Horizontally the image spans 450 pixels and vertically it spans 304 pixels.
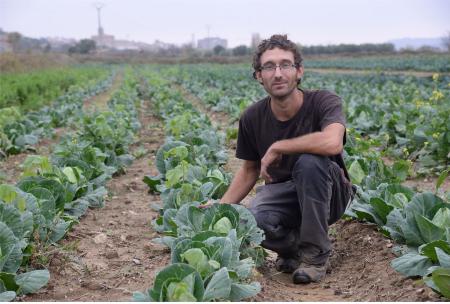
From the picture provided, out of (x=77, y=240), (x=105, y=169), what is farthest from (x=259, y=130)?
(x=105, y=169)

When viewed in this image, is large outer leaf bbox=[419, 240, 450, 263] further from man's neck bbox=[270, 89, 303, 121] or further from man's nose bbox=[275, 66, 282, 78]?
man's nose bbox=[275, 66, 282, 78]

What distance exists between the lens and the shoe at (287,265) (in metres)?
3.81

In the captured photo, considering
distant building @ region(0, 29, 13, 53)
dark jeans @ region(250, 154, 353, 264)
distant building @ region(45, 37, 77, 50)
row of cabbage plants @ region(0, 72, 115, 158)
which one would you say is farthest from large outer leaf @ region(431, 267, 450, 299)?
distant building @ region(45, 37, 77, 50)

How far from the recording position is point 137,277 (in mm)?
3555

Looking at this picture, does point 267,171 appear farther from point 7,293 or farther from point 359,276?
point 7,293

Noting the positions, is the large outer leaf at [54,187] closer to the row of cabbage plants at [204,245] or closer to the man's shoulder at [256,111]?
the row of cabbage plants at [204,245]

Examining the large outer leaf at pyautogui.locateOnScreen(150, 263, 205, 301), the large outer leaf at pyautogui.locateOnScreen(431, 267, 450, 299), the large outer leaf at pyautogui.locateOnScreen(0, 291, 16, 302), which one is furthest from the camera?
the large outer leaf at pyautogui.locateOnScreen(0, 291, 16, 302)

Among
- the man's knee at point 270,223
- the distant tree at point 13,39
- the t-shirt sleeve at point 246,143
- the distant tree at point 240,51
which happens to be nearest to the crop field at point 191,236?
the man's knee at point 270,223

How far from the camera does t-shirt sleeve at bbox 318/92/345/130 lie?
359cm

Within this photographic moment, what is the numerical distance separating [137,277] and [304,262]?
107 cm

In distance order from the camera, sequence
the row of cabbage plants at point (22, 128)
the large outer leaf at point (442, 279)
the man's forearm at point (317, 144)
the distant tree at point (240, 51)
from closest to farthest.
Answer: the large outer leaf at point (442, 279) → the man's forearm at point (317, 144) → the row of cabbage plants at point (22, 128) → the distant tree at point (240, 51)

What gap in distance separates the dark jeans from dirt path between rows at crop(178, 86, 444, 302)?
192 mm

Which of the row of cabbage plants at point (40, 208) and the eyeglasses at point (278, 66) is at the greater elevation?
the eyeglasses at point (278, 66)

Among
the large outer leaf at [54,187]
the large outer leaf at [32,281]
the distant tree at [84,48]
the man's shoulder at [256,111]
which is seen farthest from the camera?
the distant tree at [84,48]
